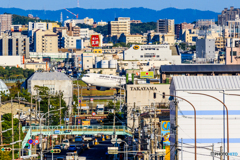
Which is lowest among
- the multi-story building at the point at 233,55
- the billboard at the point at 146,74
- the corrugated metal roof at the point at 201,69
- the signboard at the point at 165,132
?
the signboard at the point at 165,132

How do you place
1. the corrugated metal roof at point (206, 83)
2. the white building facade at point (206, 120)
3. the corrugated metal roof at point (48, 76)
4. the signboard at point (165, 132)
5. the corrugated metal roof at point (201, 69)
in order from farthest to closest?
the corrugated metal roof at point (48, 76) → the corrugated metal roof at point (201, 69) → the signboard at point (165, 132) → the corrugated metal roof at point (206, 83) → the white building facade at point (206, 120)

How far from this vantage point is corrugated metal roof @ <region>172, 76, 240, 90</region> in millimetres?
72812

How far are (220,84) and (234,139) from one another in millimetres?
7110

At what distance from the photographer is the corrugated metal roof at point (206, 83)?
239 feet

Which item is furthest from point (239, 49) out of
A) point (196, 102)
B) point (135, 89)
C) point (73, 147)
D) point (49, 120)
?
point (196, 102)

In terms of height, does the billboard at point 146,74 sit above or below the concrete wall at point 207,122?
above

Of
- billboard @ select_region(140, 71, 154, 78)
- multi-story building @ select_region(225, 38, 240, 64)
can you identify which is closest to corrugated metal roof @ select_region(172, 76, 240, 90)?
billboard @ select_region(140, 71, 154, 78)

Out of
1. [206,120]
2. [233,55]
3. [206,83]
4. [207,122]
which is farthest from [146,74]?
[207,122]

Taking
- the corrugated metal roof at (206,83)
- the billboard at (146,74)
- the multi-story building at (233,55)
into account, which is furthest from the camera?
the multi-story building at (233,55)

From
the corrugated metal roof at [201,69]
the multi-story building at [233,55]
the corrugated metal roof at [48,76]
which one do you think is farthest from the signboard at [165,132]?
the multi-story building at [233,55]

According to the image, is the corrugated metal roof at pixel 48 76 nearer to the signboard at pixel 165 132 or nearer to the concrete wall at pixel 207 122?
the signboard at pixel 165 132

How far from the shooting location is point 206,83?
7362 centimetres

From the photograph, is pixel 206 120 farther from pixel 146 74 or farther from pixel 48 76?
pixel 146 74

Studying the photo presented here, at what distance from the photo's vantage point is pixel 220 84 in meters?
73.4
